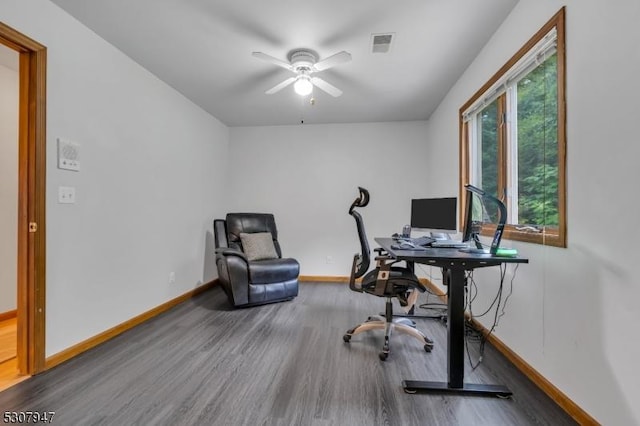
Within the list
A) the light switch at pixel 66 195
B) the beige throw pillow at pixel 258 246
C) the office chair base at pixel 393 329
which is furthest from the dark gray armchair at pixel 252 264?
the light switch at pixel 66 195

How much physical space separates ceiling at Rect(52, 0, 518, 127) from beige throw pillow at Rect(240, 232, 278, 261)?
1.70m

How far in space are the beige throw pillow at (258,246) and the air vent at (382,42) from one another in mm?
2465

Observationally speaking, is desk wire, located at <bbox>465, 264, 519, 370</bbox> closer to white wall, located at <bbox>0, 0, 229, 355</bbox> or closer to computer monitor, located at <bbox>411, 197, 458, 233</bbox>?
computer monitor, located at <bbox>411, 197, 458, 233</bbox>

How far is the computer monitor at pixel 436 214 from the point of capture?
250 cm

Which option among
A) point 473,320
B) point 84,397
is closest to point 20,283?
point 84,397

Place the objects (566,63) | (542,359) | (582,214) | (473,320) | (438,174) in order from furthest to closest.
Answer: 1. (438,174)
2. (473,320)
3. (542,359)
4. (566,63)
5. (582,214)

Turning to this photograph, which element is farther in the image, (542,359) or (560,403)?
(542,359)

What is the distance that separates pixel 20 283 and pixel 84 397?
0.84 metres

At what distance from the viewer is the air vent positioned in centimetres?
228

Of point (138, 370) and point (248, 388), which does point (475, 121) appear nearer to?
point (248, 388)

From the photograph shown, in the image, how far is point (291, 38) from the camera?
2314 mm

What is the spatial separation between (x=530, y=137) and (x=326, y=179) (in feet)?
9.52

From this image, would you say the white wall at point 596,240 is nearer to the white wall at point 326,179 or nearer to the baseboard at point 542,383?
the baseboard at point 542,383

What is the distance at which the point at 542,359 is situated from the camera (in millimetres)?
A: 1739
